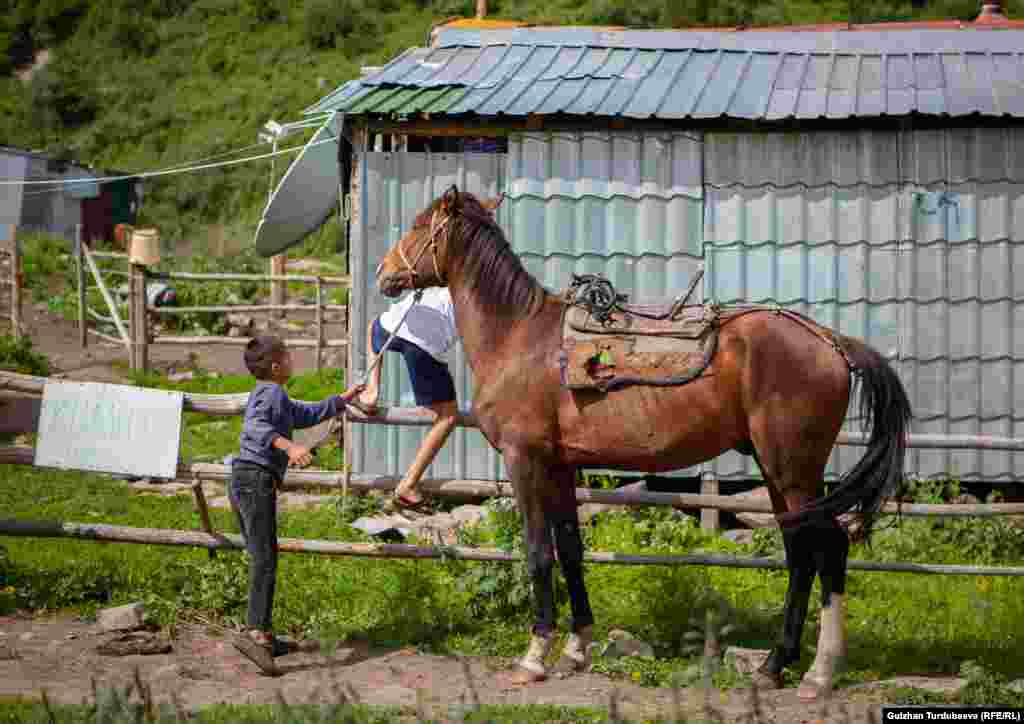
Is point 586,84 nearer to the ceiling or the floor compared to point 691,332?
nearer to the ceiling

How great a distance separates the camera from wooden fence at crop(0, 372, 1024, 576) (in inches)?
260

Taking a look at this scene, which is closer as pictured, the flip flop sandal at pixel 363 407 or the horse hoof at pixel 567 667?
the horse hoof at pixel 567 667

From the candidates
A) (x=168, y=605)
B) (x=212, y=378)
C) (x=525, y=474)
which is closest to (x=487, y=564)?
(x=525, y=474)

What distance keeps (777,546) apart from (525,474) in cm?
292

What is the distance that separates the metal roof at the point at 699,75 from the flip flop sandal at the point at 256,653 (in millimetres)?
4572

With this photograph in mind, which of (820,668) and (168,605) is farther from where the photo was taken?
(168,605)

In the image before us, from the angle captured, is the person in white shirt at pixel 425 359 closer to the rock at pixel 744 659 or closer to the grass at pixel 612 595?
the grass at pixel 612 595

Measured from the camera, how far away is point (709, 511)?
930 cm

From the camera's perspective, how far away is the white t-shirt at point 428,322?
261 inches

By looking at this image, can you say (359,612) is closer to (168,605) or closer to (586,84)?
(168,605)

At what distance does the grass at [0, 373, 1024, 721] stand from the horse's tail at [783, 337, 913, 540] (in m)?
0.78

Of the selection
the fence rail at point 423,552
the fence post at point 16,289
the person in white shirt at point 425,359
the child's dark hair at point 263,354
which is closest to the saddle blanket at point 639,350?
the person in white shirt at point 425,359

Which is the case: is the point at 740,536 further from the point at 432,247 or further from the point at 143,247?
the point at 143,247

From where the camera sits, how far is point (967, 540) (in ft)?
28.2
